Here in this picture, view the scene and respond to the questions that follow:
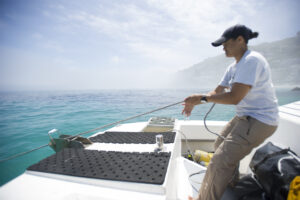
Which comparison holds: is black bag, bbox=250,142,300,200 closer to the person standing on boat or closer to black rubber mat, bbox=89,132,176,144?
the person standing on boat

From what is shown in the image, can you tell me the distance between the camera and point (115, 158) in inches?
48.2

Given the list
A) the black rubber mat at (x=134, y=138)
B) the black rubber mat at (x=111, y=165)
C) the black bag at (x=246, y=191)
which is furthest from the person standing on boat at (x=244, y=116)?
the black rubber mat at (x=134, y=138)

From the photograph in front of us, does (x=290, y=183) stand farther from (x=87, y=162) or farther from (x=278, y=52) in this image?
(x=278, y=52)

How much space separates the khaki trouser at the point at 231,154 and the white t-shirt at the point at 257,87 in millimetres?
67

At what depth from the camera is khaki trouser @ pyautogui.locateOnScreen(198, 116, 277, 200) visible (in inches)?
42.5

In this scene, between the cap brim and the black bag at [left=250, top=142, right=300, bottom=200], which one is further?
the cap brim

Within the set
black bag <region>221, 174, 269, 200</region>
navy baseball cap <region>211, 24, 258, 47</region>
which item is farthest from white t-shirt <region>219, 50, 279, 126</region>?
black bag <region>221, 174, 269, 200</region>

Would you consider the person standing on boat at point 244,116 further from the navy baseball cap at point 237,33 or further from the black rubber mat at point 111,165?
the black rubber mat at point 111,165

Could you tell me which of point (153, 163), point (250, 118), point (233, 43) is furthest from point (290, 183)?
point (233, 43)

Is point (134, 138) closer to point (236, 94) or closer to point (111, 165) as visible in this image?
point (111, 165)

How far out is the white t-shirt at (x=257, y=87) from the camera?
1.01 m

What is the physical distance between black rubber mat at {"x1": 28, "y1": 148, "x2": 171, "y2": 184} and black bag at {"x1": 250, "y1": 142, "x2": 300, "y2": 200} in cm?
69

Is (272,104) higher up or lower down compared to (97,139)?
higher up

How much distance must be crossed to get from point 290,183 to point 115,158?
3.79ft
